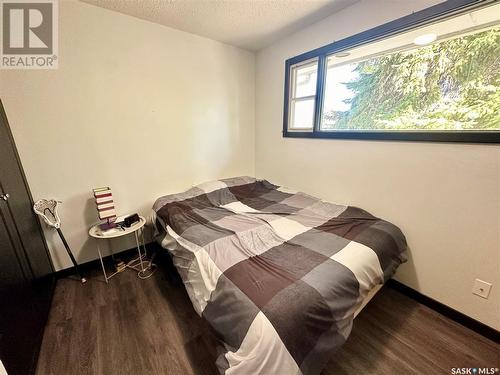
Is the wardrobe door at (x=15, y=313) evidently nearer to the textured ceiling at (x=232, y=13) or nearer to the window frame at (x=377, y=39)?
the textured ceiling at (x=232, y=13)

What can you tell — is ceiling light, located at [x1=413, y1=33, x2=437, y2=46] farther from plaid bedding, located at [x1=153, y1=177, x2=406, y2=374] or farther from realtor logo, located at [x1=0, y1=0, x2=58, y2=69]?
realtor logo, located at [x1=0, y1=0, x2=58, y2=69]

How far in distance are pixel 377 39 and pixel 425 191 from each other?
1.28 metres

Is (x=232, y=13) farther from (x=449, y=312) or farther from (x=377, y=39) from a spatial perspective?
(x=449, y=312)

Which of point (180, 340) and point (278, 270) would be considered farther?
point (180, 340)

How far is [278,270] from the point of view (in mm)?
1158

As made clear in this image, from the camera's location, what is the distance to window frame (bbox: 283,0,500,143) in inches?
51.6

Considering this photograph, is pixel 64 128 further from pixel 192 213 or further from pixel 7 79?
pixel 192 213

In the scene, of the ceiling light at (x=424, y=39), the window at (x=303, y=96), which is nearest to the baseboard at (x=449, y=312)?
the window at (x=303, y=96)

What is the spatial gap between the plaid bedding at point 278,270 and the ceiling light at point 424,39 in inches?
54.3

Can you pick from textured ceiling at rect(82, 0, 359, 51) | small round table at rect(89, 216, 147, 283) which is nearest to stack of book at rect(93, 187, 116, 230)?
small round table at rect(89, 216, 147, 283)

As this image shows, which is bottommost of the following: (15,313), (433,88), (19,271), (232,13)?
(15,313)

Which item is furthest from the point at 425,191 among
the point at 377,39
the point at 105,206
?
the point at 105,206

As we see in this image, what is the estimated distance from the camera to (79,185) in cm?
193

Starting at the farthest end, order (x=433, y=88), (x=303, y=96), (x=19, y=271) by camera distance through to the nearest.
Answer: (x=303, y=96) → (x=433, y=88) → (x=19, y=271)
